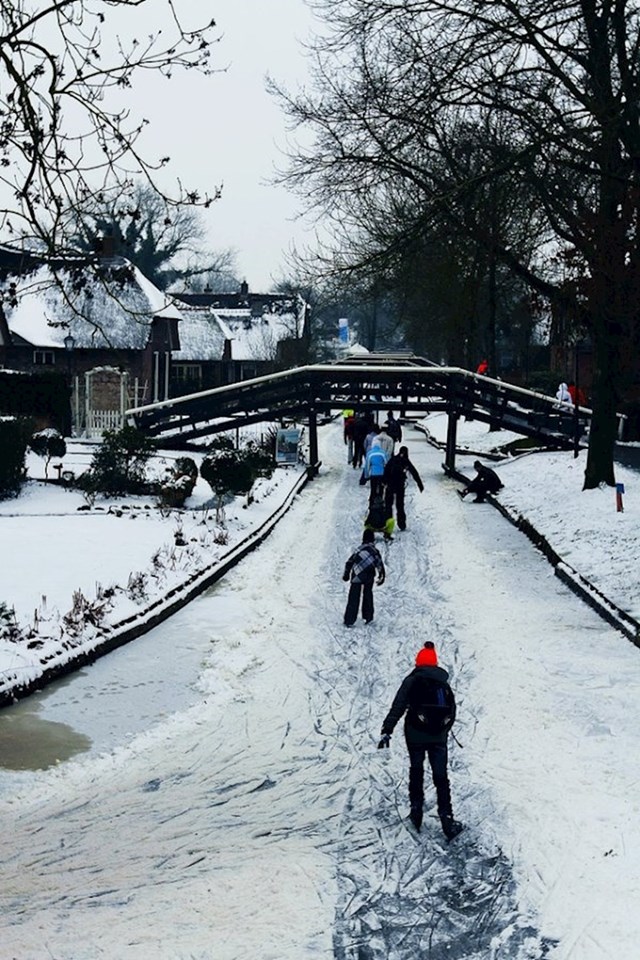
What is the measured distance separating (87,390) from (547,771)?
38270 millimetres

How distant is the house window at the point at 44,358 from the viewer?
53.6m

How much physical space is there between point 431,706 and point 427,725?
159mm

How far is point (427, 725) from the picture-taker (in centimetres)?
1026

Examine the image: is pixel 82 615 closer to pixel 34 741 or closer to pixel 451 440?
pixel 34 741

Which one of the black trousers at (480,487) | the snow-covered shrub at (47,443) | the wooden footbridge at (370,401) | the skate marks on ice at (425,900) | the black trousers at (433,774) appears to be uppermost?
the wooden footbridge at (370,401)

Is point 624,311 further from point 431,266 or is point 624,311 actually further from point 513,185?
point 431,266

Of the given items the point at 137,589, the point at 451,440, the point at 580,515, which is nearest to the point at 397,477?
the point at 580,515

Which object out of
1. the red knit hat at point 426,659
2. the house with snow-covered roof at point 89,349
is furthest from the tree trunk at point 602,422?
the house with snow-covered roof at point 89,349

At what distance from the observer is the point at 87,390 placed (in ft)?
156

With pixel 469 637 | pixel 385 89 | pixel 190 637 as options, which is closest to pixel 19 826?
pixel 190 637

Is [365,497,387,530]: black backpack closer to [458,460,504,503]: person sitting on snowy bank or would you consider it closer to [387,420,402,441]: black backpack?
[458,460,504,503]: person sitting on snowy bank

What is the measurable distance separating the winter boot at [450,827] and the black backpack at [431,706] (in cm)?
70

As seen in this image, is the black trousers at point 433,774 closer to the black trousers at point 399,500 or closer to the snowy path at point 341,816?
the snowy path at point 341,816

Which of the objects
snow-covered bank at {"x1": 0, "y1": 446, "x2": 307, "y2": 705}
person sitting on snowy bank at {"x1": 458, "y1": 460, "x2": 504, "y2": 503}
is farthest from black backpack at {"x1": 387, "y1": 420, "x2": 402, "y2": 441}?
snow-covered bank at {"x1": 0, "y1": 446, "x2": 307, "y2": 705}
